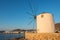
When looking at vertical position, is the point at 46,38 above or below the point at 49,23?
below

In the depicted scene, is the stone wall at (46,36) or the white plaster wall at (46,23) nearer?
the stone wall at (46,36)

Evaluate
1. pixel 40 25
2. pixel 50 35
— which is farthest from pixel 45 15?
pixel 50 35

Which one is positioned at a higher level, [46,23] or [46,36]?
[46,23]

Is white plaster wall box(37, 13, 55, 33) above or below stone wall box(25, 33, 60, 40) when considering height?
above

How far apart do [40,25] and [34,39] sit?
2.77m

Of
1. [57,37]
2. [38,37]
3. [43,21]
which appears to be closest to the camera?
[57,37]

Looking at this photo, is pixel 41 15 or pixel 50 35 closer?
pixel 50 35

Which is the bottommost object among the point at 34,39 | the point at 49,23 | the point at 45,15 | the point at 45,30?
the point at 34,39

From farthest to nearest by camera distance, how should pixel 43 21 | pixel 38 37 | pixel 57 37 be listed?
pixel 43 21 → pixel 38 37 → pixel 57 37

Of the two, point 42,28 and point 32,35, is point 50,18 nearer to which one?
point 42,28

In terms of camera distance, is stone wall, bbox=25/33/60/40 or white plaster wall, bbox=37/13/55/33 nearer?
stone wall, bbox=25/33/60/40

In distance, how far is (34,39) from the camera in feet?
57.8

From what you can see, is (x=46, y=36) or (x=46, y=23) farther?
(x=46, y=23)

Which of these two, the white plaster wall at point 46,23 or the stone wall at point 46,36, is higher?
the white plaster wall at point 46,23
